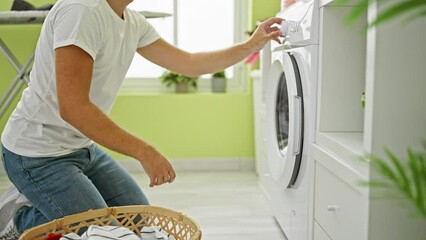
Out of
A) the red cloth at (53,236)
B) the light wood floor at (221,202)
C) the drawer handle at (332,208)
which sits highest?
the drawer handle at (332,208)

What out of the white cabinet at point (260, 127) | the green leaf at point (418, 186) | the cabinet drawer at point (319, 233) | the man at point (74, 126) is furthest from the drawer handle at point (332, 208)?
the white cabinet at point (260, 127)

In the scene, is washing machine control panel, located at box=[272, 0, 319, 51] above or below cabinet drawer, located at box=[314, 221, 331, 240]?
above

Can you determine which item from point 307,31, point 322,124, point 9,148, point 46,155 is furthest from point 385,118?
point 9,148

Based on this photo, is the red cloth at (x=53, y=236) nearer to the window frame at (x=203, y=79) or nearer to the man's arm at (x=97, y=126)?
the man's arm at (x=97, y=126)

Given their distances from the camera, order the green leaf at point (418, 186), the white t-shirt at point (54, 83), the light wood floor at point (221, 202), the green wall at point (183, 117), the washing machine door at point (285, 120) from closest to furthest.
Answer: the green leaf at point (418, 186) < the white t-shirt at point (54, 83) < the washing machine door at point (285, 120) < the light wood floor at point (221, 202) < the green wall at point (183, 117)

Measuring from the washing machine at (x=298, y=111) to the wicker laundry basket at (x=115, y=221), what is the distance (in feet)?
1.53

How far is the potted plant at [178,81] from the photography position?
3334 mm

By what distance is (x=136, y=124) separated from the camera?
10.7ft

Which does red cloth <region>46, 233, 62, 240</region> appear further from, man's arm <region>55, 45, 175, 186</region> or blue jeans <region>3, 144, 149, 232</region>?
man's arm <region>55, 45, 175, 186</region>

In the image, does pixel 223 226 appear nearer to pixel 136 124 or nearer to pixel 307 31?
pixel 307 31

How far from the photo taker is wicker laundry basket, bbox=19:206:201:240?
4.04 feet

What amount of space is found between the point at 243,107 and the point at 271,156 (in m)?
1.27

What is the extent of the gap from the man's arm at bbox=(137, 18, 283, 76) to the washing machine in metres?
0.07

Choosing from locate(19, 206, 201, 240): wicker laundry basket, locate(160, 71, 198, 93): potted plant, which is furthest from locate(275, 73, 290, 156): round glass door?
locate(160, 71, 198, 93): potted plant
